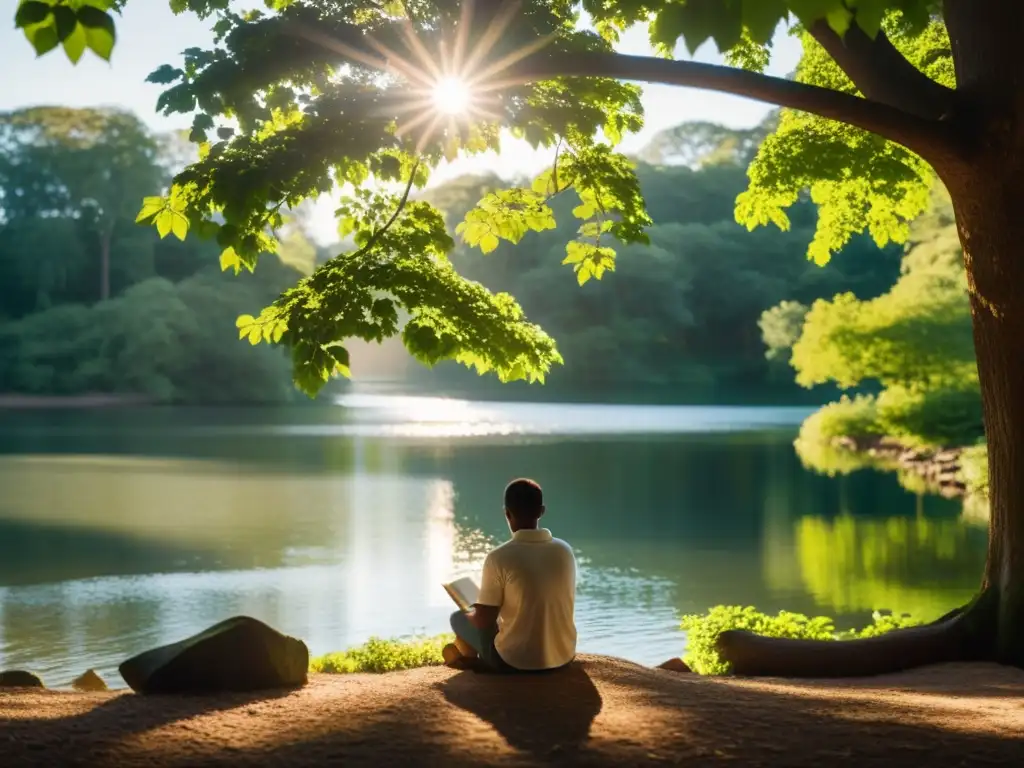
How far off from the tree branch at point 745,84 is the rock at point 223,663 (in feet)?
10.2

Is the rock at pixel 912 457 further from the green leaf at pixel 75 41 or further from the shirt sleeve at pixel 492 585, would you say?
the green leaf at pixel 75 41

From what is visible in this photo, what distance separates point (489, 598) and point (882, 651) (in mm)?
2942

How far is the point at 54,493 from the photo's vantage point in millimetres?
21344

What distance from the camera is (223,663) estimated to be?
15.9ft

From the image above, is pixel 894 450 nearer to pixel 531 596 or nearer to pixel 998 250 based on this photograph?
pixel 998 250

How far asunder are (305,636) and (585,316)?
181 feet

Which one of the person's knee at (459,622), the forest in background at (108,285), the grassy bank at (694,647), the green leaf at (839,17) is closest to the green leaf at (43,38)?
the green leaf at (839,17)

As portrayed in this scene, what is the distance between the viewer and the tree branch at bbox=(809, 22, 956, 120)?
20.0 feet

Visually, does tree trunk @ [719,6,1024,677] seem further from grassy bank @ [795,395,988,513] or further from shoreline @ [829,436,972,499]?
shoreline @ [829,436,972,499]

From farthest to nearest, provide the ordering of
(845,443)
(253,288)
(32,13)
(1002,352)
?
(253,288), (845,443), (1002,352), (32,13)

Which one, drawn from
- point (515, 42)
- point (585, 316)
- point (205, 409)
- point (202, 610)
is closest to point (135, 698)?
point (515, 42)

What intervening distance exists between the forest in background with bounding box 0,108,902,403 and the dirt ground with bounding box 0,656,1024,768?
133ft

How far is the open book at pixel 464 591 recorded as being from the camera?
511 centimetres

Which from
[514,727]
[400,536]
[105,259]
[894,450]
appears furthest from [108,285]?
[514,727]
